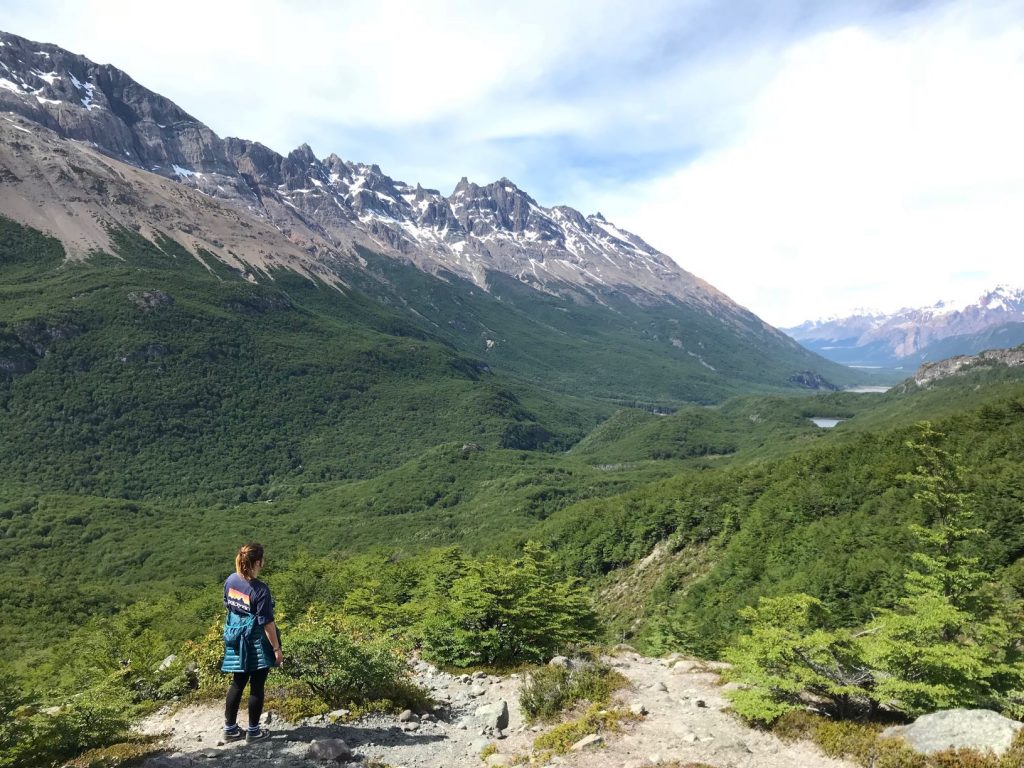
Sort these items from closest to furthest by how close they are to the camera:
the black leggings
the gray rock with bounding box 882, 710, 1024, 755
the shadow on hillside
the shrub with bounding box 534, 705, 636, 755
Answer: the gray rock with bounding box 882, 710, 1024, 755, the shadow on hillside, the black leggings, the shrub with bounding box 534, 705, 636, 755

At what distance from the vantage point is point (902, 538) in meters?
37.4

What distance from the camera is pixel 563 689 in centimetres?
1852

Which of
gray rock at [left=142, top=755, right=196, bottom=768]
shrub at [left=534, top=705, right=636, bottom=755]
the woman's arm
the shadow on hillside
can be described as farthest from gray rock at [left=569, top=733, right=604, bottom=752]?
gray rock at [left=142, top=755, right=196, bottom=768]

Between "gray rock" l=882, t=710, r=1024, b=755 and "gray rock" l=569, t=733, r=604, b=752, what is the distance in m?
6.76

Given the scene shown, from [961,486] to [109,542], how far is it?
7702 inches

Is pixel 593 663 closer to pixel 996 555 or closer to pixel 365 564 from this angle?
pixel 996 555

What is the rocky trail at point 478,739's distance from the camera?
1361 cm

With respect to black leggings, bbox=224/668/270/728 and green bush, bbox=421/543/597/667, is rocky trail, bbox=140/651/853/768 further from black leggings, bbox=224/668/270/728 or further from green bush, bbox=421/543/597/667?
green bush, bbox=421/543/597/667

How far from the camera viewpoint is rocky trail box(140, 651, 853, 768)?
44.7ft

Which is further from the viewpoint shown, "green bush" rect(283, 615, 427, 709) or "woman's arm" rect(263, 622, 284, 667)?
"green bush" rect(283, 615, 427, 709)

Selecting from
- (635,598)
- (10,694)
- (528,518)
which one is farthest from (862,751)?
(528,518)

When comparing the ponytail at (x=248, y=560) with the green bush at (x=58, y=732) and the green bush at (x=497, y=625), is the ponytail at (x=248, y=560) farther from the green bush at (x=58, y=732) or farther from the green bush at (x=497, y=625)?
the green bush at (x=497, y=625)

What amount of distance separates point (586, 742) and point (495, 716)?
345 cm

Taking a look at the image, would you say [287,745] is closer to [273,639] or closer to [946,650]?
[273,639]
